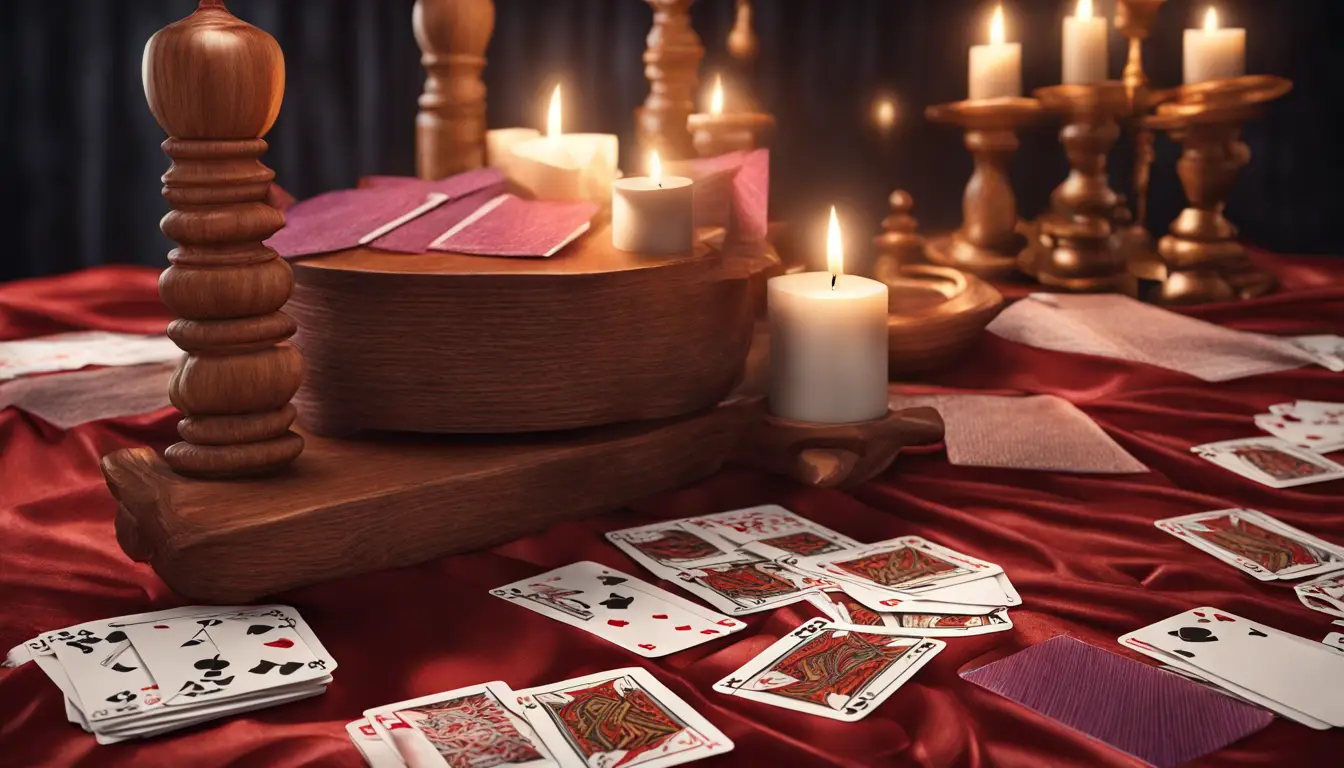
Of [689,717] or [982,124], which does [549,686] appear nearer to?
[689,717]

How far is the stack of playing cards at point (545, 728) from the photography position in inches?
34.2

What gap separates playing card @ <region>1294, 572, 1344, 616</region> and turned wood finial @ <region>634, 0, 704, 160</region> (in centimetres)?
113

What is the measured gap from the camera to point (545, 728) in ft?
2.99

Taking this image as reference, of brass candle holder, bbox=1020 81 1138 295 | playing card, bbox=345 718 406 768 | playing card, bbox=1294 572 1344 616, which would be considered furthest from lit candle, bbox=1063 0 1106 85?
playing card, bbox=345 718 406 768

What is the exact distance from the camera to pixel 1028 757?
899mm

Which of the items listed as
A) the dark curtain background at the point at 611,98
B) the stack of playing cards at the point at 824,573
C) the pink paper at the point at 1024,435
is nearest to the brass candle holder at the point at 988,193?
the dark curtain background at the point at 611,98

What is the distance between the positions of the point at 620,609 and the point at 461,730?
247 millimetres

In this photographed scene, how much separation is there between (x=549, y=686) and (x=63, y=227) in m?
2.38

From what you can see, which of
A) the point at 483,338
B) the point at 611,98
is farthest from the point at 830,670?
the point at 611,98

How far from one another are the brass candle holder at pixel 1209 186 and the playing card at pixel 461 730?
171 centimetres

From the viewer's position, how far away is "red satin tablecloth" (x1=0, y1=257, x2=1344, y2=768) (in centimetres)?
91

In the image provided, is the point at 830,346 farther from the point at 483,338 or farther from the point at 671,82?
the point at 671,82

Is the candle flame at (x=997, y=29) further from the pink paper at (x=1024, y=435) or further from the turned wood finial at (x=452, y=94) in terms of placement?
the turned wood finial at (x=452, y=94)

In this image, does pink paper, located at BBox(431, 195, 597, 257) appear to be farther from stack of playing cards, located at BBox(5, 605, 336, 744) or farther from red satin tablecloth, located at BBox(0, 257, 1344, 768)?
stack of playing cards, located at BBox(5, 605, 336, 744)
